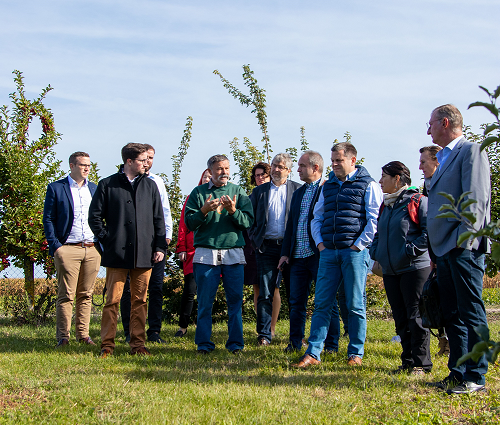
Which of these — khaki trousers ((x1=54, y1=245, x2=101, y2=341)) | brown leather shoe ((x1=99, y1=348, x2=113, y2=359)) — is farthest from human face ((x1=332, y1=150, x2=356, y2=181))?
khaki trousers ((x1=54, y1=245, x2=101, y2=341))

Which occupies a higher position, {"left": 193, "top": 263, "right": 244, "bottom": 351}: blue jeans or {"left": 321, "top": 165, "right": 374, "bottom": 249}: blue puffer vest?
{"left": 321, "top": 165, "right": 374, "bottom": 249}: blue puffer vest

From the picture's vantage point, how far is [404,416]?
340cm

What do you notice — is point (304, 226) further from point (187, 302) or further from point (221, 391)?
point (221, 391)

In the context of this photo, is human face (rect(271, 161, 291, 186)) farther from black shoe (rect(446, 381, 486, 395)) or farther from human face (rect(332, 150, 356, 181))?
black shoe (rect(446, 381, 486, 395))

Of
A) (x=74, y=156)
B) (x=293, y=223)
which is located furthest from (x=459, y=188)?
(x=74, y=156)

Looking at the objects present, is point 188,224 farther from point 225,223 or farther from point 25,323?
point 25,323

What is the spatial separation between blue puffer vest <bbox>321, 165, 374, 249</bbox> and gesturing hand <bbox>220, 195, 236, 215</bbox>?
3.40 feet

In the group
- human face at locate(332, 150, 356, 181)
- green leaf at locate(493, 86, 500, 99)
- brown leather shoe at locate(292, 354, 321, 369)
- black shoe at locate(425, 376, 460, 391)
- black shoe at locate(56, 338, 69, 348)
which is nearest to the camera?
green leaf at locate(493, 86, 500, 99)

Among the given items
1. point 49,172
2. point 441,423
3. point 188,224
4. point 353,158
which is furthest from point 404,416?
point 49,172

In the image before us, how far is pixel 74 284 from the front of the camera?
6312 mm

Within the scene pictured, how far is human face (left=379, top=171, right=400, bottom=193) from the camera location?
499cm

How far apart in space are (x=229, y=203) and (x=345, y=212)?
4.26 ft

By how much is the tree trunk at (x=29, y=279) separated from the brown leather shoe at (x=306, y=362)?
6.08m

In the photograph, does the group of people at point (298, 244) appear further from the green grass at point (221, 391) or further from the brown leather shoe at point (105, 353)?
the green grass at point (221, 391)
